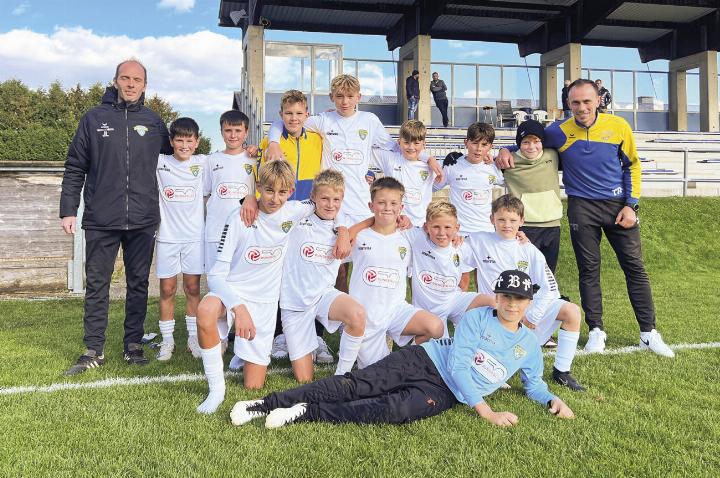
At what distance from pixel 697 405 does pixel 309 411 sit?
2312mm

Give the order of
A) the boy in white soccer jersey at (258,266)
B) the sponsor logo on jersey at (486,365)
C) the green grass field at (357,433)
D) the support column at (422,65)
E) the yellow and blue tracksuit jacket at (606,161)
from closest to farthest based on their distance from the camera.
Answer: the green grass field at (357,433) → the sponsor logo on jersey at (486,365) → the boy in white soccer jersey at (258,266) → the yellow and blue tracksuit jacket at (606,161) → the support column at (422,65)

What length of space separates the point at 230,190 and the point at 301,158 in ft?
2.22

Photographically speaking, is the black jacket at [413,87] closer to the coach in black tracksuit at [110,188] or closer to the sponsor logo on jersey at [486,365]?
the coach in black tracksuit at [110,188]

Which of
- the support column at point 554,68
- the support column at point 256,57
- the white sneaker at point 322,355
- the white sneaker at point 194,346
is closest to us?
the white sneaker at point 322,355

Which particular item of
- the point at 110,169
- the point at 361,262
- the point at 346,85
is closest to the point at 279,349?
the point at 361,262

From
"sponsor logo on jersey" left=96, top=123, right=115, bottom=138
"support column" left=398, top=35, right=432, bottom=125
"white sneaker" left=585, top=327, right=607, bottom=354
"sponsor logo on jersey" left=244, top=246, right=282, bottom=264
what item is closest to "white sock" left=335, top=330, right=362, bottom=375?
"sponsor logo on jersey" left=244, top=246, right=282, bottom=264

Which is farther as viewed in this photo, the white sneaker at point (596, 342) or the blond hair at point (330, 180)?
the white sneaker at point (596, 342)

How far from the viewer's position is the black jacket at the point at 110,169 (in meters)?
4.34

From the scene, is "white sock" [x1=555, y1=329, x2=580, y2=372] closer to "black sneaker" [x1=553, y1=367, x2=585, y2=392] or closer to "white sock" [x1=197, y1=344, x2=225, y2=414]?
"black sneaker" [x1=553, y1=367, x2=585, y2=392]

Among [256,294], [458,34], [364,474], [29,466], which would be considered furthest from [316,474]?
[458,34]

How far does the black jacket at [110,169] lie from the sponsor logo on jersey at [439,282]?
2.28 m

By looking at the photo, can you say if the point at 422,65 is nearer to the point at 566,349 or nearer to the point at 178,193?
the point at 178,193

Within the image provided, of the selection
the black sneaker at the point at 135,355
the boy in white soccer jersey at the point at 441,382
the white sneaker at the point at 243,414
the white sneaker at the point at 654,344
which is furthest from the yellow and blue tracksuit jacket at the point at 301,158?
the white sneaker at the point at 654,344

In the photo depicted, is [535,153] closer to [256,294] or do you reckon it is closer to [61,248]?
[256,294]
